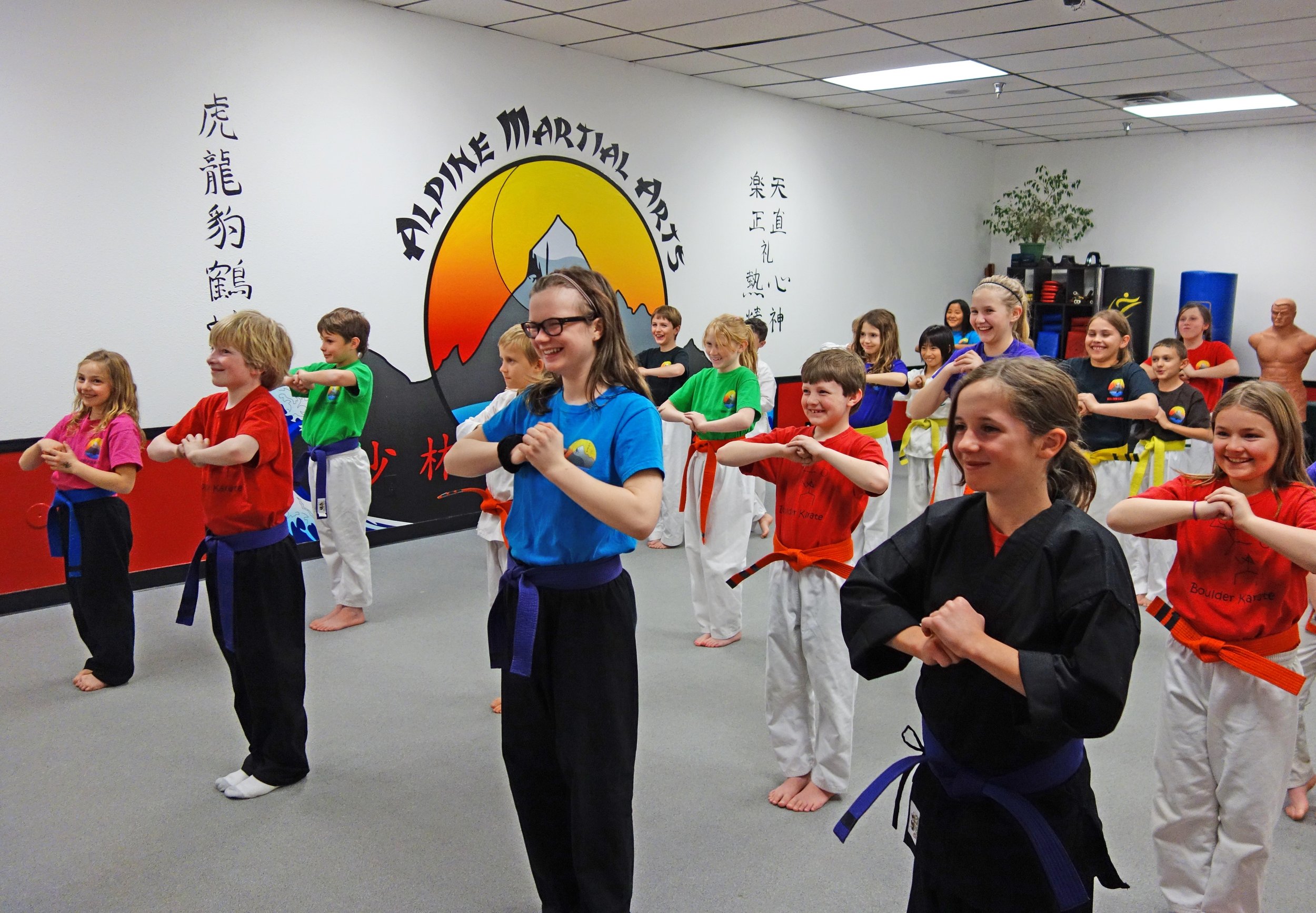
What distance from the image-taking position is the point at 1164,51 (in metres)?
6.04

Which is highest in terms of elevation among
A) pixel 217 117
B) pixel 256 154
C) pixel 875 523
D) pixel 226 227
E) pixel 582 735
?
pixel 217 117

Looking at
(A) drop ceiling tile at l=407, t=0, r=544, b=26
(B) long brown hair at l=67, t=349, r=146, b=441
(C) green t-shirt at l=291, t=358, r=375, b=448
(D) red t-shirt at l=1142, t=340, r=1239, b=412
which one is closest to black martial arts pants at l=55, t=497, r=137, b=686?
(B) long brown hair at l=67, t=349, r=146, b=441

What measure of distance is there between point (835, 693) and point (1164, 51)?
17.7ft

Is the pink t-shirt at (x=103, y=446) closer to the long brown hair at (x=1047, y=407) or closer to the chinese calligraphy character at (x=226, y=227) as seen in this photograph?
the chinese calligraphy character at (x=226, y=227)

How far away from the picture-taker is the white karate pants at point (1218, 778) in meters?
2.06

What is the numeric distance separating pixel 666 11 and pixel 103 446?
370cm

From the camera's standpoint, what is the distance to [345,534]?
14.1ft

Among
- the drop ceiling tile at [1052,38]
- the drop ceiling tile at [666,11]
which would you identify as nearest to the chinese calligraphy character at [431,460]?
the drop ceiling tile at [666,11]

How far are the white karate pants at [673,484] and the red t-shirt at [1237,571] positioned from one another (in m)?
3.73

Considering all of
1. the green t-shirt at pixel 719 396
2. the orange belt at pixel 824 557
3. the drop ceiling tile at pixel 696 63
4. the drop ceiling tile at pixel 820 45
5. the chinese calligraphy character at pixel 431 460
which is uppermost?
the drop ceiling tile at pixel 696 63

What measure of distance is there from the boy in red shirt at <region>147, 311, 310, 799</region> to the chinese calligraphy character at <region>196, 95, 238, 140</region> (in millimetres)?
2552

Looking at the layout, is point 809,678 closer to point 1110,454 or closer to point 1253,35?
point 1110,454

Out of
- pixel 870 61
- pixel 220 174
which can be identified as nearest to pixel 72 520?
pixel 220 174

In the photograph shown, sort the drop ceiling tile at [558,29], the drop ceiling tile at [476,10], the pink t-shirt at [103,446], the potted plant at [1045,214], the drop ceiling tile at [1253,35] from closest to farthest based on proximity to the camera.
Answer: the pink t-shirt at [103,446] → the drop ceiling tile at [476,10] → the drop ceiling tile at [1253,35] → the drop ceiling tile at [558,29] → the potted plant at [1045,214]
